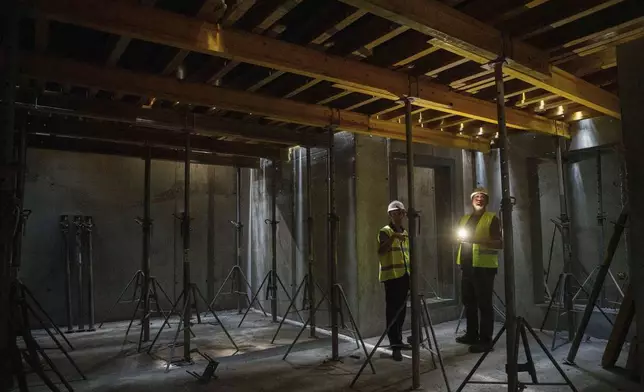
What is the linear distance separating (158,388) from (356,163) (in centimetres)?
380

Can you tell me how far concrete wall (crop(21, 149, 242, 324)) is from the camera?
764 centimetres

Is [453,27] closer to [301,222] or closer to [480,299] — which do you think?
[480,299]

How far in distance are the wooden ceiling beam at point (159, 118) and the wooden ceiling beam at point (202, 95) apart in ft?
2.17

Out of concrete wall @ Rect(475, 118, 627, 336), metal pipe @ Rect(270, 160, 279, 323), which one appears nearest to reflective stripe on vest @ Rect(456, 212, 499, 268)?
concrete wall @ Rect(475, 118, 627, 336)

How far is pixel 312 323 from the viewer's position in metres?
6.63

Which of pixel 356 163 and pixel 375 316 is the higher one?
pixel 356 163

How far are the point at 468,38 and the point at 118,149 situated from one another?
5733 mm

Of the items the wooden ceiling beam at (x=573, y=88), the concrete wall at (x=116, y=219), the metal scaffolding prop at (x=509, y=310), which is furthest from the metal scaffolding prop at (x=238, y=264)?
the wooden ceiling beam at (x=573, y=88)

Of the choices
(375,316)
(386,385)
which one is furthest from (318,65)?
(375,316)

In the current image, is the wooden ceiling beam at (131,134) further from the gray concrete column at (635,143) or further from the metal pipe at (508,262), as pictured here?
the gray concrete column at (635,143)

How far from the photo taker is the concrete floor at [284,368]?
14.5ft

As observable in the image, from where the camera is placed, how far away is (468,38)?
11.2 feet

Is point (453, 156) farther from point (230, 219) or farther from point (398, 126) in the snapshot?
point (230, 219)

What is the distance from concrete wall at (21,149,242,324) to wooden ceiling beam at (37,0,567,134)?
5746mm
